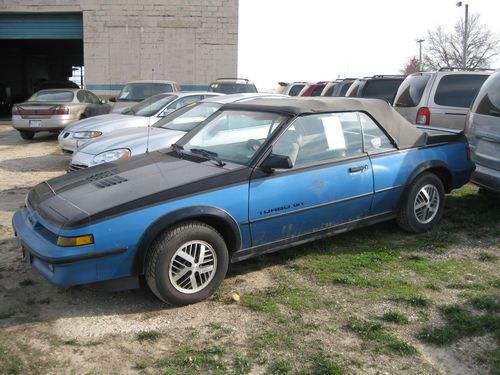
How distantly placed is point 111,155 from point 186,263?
3.41 metres

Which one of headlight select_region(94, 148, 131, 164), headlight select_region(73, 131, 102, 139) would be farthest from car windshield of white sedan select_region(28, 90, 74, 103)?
headlight select_region(94, 148, 131, 164)

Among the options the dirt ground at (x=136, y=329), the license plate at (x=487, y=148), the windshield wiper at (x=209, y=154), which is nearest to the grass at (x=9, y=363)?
the dirt ground at (x=136, y=329)

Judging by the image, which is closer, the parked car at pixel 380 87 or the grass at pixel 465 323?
the grass at pixel 465 323

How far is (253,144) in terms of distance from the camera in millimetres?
4383

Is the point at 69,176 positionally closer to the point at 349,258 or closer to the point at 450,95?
the point at 349,258


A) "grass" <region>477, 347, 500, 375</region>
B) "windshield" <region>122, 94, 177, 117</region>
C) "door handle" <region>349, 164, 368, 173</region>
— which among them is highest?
"windshield" <region>122, 94, 177, 117</region>

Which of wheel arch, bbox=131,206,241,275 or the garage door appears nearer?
wheel arch, bbox=131,206,241,275

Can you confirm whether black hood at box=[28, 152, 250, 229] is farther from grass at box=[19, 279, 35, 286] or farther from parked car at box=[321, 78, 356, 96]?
parked car at box=[321, 78, 356, 96]

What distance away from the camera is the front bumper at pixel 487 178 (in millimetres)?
5523

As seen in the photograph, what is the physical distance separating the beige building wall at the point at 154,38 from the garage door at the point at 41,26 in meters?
0.57

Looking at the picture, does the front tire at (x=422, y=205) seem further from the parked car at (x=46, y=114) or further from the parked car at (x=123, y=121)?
the parked car at (x=46, y=114)

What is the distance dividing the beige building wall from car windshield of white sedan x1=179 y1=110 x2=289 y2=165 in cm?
2006

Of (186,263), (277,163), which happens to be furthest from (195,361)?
(277,163)

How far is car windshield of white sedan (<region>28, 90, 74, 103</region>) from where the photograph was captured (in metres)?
13.7
